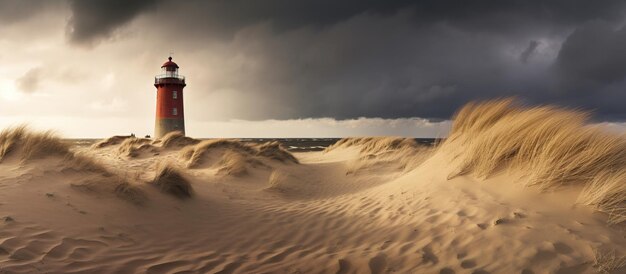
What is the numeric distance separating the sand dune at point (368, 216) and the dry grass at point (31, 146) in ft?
0.10

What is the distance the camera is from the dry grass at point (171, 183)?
6.20 metres

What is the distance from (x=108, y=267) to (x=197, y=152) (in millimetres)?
8691

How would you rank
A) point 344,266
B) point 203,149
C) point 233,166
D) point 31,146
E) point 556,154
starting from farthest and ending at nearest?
point 203,149 → point 233,166 → point 31,146 → point 556,154 → point 344,266

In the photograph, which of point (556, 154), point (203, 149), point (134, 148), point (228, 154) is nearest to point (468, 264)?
point (556, 154)

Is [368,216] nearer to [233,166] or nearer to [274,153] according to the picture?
[233,166]

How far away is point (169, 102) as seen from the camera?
1030 inches

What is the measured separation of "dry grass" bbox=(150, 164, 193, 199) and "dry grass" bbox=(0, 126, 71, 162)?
5.97 ft

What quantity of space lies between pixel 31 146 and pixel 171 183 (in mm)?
2765

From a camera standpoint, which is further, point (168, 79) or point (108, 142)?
point (168, 79)

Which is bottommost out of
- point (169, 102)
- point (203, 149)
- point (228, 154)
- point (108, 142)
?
point (228, 154)

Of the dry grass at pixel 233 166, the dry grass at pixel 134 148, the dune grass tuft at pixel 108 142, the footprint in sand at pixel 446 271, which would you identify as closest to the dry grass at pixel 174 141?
the dry grass at pixel 134 148

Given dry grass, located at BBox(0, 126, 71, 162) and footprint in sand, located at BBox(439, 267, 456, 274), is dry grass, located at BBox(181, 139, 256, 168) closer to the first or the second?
dry grass, located at BBox(0, 126, 71, 162)

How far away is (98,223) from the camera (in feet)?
14.3

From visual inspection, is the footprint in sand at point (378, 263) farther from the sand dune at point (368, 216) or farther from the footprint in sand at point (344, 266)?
the footprint in sand at point (344, 266)
